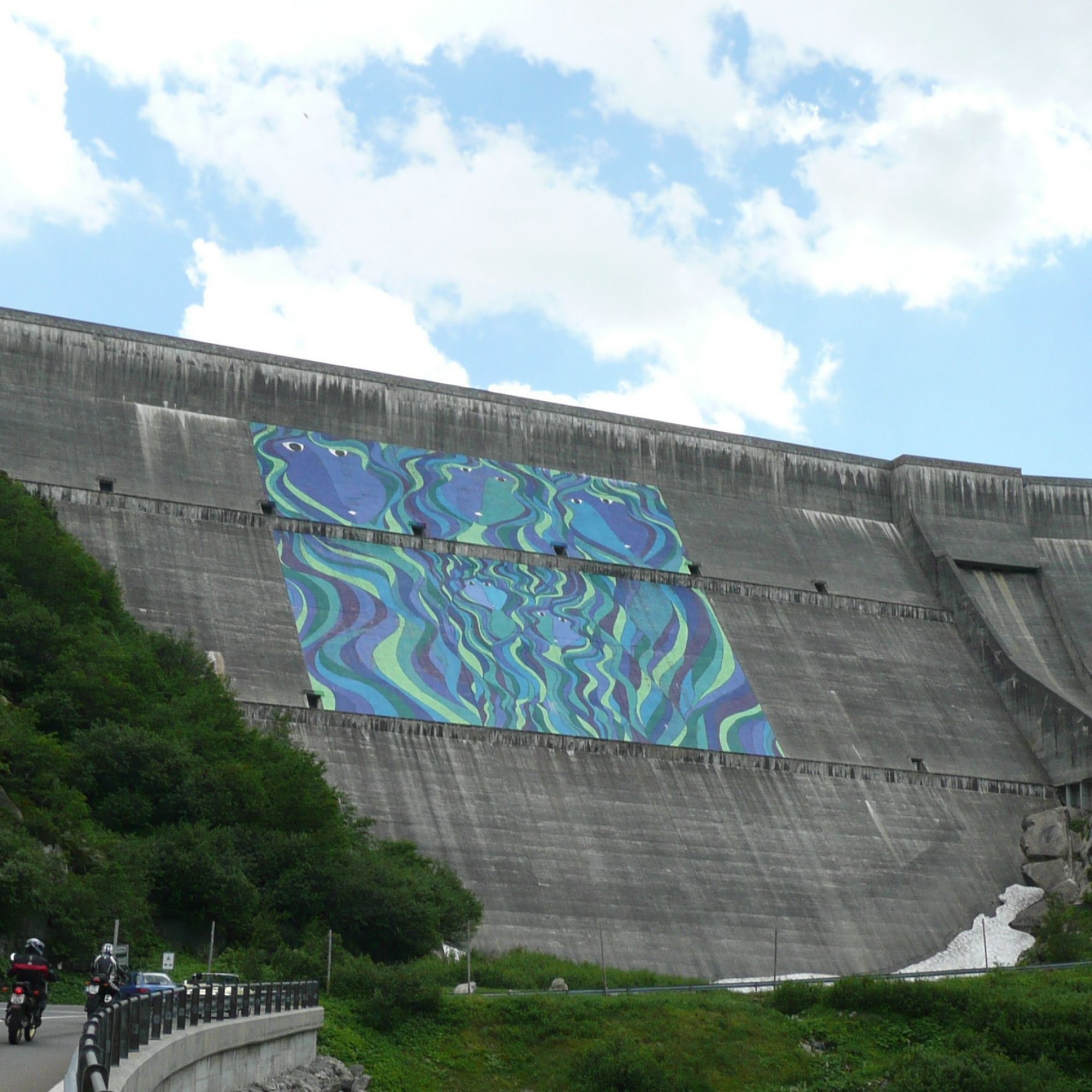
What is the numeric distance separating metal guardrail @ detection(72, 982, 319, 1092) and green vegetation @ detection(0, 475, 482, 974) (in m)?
7.03

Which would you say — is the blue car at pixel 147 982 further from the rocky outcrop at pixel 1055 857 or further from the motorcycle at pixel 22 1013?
the rocky outcrop at pixel 1055 857

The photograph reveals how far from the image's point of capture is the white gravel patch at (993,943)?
37.1m

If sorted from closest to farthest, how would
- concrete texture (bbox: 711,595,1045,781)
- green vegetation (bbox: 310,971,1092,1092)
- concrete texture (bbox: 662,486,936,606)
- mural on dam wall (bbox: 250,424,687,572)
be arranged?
green vegetation (bbox: 310,971,1092,1092), concrete texture (bbox: 711,595,1045,781), mural on dam wall (bbox: 250,424,687,572), concrete texture (bbox: 662,486,936,606)

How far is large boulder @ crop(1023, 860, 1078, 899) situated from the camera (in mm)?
40094

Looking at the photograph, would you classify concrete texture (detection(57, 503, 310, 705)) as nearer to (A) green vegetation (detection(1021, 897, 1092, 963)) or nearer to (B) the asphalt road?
(A) green vegetation (detection(1021, 897, 1092, 963))

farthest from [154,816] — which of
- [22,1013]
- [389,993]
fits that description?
[22,1013]

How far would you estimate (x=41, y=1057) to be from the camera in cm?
1327

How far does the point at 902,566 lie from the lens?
5272cm

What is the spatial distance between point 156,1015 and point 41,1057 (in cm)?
130

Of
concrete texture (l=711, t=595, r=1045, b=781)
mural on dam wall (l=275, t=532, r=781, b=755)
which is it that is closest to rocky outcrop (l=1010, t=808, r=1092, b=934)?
concrete texture (l=711, t=595, r=1045, b=781)

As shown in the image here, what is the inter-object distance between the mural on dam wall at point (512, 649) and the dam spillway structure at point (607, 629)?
0.29ft

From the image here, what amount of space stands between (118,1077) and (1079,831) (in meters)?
35.6

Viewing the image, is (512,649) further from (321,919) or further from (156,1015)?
(156,1015)

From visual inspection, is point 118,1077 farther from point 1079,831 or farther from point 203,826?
point 1079,831
